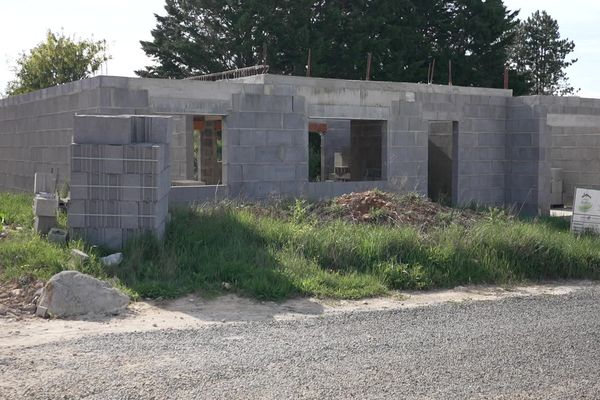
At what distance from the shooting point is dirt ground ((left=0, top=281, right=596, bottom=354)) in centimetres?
726

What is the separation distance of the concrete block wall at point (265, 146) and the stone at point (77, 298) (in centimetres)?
691

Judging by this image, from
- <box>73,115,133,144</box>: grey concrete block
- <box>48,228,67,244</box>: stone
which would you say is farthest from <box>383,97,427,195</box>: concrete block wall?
<box>48,228,67,244</box>: stone

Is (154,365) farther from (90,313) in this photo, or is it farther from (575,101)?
(575,101)

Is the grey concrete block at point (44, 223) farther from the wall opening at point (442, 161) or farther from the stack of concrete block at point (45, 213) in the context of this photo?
the wall opening at point (442, 161)

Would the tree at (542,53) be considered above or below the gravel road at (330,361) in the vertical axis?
above

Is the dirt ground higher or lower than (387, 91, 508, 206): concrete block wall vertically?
lower

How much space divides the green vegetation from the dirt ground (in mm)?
251

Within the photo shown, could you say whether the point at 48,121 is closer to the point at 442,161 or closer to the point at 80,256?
the point at 80,256

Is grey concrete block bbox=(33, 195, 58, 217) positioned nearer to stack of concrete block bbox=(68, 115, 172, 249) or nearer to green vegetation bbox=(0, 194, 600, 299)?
green vegetation bbox=(0, 194, 600, 299)

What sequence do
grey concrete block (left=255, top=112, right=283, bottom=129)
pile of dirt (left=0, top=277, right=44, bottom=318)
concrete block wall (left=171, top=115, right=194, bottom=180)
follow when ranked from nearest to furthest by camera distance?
pile of dirt (left=0, top=277, right=44, bottom=318)
grey concrete block (left=255, top=112, right=283, bottom=129)
concrete block wall (left=171, top=115, right=194, bottom=180)

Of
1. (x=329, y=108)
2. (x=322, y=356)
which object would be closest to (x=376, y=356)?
(x=322, y=356)

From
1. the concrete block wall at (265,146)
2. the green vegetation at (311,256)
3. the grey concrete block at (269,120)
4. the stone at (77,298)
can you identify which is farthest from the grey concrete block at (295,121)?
the stone at (77,298)

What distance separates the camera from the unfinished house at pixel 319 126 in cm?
1448

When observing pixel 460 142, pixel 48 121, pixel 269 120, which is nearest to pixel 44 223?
pixel 269 120
